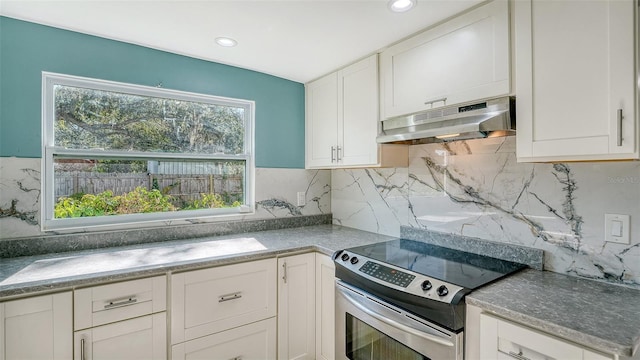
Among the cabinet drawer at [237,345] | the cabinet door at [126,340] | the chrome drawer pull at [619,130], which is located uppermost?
the chrome drawer pull at [619,130]

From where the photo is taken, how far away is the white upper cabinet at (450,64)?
140cm

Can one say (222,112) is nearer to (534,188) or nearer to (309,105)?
(309,105)

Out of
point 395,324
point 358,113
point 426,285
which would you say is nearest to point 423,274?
point 426,285

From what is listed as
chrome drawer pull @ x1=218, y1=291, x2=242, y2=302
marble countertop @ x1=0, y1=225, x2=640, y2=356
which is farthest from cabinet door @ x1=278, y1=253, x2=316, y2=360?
chrome drawer pull @ x1=218, y1=291, x2=242, y2=302

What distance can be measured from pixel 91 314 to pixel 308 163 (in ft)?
5.97

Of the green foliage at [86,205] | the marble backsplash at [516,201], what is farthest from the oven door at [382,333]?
the green foliage at [86,205]

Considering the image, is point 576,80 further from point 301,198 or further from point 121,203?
point 121,203

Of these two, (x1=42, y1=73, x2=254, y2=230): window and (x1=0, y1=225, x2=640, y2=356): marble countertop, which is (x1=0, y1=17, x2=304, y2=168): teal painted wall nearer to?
(x1=42, y1=73, x2=254, y2=230): window

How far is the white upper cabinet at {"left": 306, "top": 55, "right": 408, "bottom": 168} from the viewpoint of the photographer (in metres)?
2.04

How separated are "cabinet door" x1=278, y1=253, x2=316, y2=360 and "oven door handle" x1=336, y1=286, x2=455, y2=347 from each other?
0.29 metres

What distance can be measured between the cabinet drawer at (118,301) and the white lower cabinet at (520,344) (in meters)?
1.48

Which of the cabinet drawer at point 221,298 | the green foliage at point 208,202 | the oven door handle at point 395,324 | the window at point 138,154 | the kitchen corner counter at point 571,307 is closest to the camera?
the kitchen corner counter at point 571,307

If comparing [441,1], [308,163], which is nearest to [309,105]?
[308,163]

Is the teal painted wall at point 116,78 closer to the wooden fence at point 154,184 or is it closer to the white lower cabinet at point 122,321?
the wooden fence at point 154,184
